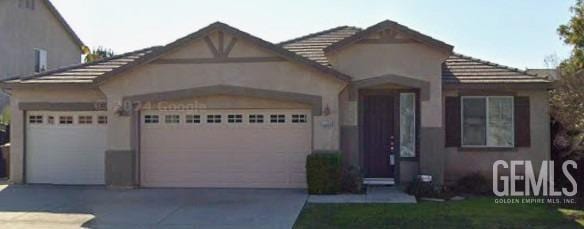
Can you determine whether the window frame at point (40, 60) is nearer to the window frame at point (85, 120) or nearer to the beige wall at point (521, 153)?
the window frame at point (85, 120)

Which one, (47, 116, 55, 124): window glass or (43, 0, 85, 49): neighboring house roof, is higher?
(43, 0, 85, 49): neighboring house roof

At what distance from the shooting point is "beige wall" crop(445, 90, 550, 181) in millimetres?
16594

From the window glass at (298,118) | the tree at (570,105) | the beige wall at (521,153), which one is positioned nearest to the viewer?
the tree at (570,105)

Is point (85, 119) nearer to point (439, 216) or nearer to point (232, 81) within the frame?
point (232, 81)

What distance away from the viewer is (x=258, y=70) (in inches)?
622

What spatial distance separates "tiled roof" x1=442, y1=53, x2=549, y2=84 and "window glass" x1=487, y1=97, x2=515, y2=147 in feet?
1.97

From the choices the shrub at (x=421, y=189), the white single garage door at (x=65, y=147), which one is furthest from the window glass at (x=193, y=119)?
the shrub at (x=421, y=189)

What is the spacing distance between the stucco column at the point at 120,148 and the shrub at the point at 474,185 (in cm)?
824

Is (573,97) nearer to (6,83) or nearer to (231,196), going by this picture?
(231,196)

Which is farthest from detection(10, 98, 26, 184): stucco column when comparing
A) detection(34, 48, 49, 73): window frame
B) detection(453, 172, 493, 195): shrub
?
detection(34, 48, 49, 73): window frame

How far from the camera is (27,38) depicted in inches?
1104

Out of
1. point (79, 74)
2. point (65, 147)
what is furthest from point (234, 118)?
point (65, 147)

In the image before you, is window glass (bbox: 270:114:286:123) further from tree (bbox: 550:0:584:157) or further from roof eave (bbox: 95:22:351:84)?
tree (bbox: 550:0:584:157)

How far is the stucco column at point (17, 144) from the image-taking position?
56.8 ft
